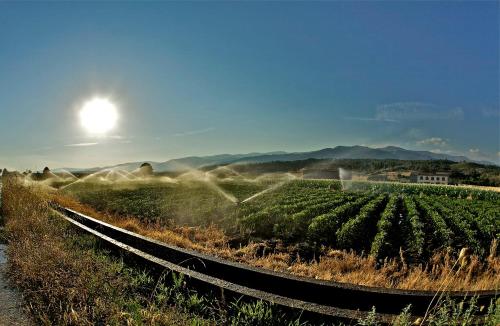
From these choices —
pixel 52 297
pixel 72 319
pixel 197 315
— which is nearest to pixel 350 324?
pixel 197 315

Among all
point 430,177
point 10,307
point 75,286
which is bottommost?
point 430,177

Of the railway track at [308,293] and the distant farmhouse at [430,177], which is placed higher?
the railway track at [308,293]

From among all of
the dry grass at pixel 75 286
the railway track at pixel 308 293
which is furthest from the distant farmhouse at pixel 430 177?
the dry grass at pixel 75 286

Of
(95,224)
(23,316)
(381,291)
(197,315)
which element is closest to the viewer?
(197,315)

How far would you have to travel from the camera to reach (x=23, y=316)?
3.75 meters

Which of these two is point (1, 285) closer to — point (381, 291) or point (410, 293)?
point (381, 291)

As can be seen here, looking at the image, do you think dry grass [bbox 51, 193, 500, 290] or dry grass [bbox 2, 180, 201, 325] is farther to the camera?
dry grass [bbox 51, 193, 500, 290]

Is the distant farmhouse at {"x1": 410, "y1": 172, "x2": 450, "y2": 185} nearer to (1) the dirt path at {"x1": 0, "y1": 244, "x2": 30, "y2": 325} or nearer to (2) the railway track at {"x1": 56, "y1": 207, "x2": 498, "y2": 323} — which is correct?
(2) the railway track at {"x1": 56, "y1": 207, "x2": 498, "y2": 323}

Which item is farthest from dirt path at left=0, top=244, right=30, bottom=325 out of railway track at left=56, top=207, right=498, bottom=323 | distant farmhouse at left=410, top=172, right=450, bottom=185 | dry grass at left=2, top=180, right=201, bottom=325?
distant farmhouse at left=410, top=172, right=450, bottom=185

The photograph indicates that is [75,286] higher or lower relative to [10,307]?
higher

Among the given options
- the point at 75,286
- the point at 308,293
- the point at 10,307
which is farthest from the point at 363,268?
the point at 10,307

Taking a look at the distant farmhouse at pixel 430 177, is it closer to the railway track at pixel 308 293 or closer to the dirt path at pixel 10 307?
the railway track at pixel 308 293

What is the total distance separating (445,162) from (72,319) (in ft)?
647

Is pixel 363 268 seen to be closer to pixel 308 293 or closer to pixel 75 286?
pixel 308 293
